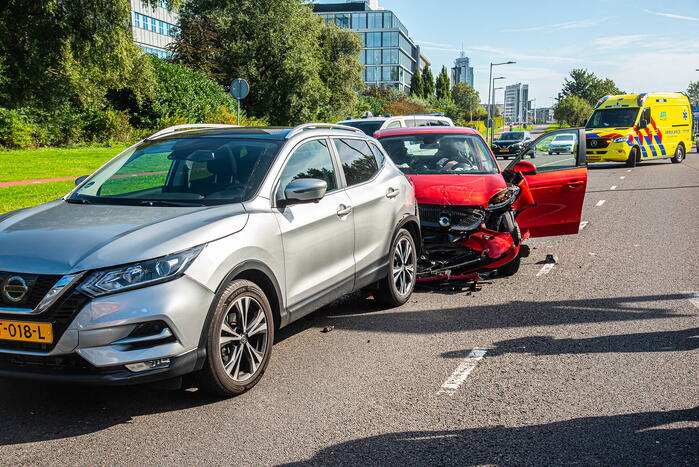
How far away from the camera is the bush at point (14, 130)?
26.7m

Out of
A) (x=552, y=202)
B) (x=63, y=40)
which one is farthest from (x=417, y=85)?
(x=552, y=202)

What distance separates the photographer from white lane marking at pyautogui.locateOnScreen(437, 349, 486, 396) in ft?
14.8

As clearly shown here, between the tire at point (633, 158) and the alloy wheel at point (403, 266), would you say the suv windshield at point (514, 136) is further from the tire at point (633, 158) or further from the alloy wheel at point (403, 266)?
the alloy wheel at point (403, 266)

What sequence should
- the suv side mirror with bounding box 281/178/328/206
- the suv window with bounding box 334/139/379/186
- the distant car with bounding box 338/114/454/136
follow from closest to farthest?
the suv side mirror with bounding box 281/178/328/206, the suv window with bounding box 334/139/379/186, the distant car with bounding box 338/114/454/136

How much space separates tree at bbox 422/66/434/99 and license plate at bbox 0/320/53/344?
122431 mm

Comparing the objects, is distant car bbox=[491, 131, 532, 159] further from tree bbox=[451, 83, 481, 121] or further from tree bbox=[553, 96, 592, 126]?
tree bbox=[451, 83, 481, 121]

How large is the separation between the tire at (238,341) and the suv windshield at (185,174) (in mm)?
715

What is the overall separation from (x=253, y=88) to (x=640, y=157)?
75.9 feet

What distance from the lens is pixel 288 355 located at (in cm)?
526

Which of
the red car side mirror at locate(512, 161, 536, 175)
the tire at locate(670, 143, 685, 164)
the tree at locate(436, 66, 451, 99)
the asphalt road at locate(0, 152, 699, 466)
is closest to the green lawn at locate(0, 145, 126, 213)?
the red car side mirror at locate(512, 161, 536, 175)

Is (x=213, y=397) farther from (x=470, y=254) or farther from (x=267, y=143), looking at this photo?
(x=470, y=254)

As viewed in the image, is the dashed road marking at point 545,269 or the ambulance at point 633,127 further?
the ambulance at point 633,127

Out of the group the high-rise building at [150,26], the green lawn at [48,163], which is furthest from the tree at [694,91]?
the green lawn at [48,163]

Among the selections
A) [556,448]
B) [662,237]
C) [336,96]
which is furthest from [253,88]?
[556,448]
